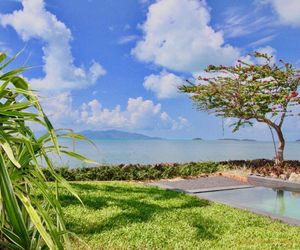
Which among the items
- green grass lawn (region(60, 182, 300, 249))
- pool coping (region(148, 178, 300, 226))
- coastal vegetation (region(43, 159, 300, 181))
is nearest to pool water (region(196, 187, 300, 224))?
pool coping (region(148, 178, 300, 226))

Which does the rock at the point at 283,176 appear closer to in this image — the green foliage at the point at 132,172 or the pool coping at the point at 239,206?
the pool coping at the point at 239,206

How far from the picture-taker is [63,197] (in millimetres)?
8031

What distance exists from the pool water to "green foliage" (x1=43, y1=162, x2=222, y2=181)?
2.90 meters

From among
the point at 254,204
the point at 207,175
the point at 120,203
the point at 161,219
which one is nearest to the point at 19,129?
the point at 161,219

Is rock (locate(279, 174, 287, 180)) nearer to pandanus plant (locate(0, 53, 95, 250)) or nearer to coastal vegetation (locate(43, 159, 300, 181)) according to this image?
coastal vegetation (locate(43, 159, 300, 181))

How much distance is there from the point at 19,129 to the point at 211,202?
20.3 ft

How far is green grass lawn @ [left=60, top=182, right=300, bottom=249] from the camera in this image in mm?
5270

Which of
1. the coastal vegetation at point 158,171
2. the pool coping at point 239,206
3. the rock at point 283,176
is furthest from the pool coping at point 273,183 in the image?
the coastal vegetation at point 158,171

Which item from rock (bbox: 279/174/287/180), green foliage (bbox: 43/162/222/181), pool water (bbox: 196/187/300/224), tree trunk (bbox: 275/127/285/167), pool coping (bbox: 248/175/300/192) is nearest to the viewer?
pool water (bbox: 196/187/300/224)

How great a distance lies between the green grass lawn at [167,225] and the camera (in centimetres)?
527

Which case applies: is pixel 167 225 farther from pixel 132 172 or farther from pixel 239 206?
pixel 132 172

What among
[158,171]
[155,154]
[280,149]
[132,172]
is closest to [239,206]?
[132,172]

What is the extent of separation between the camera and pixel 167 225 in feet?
20.0

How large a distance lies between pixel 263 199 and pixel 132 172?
436 cm
